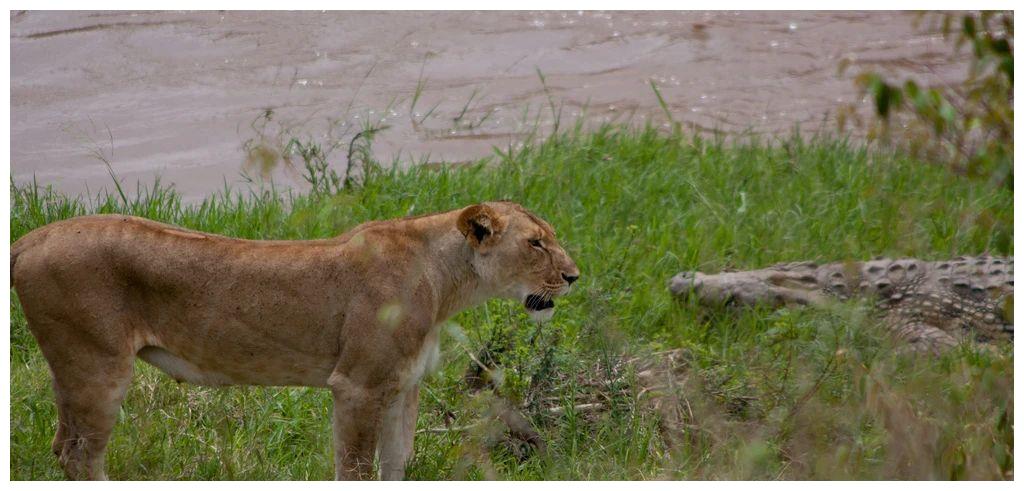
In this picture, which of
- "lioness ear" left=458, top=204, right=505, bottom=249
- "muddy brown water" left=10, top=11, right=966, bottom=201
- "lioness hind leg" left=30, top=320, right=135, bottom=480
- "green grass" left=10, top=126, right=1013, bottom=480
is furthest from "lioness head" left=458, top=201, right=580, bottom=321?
"muddy brown water" left=10, top=11, right=966, bottom=201

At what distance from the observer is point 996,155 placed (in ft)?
10.7

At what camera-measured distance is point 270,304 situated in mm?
4820

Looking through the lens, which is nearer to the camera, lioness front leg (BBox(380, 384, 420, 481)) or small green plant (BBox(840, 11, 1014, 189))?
small green plant (BBox(840, 11, 1014, 189))

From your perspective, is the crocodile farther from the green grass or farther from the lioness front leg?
the lioness front leg

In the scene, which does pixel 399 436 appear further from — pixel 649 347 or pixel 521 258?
pixel 649 347

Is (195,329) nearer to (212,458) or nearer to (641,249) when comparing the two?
(212,458)

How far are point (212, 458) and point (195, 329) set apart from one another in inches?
29.6

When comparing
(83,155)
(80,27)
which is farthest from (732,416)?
(80,27)

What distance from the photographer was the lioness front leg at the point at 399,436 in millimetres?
4973

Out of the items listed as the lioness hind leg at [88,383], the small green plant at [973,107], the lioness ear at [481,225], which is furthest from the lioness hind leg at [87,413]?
the small green plant at [973,107]

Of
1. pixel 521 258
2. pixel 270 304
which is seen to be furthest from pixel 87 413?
pixel 521 258

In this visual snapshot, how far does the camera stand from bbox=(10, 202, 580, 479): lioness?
4.62 m

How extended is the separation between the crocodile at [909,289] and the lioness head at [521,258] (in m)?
2.15

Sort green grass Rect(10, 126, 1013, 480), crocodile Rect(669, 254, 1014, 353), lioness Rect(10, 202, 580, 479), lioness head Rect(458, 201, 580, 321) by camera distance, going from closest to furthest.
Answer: lioness Rect(10, 202, 580, 479) → lioness head Rect(458, 201, 580, 321) → green grass Rect(10, 126, 1013, 480) → crocodile Rect(669, 254, 1014, 353)
